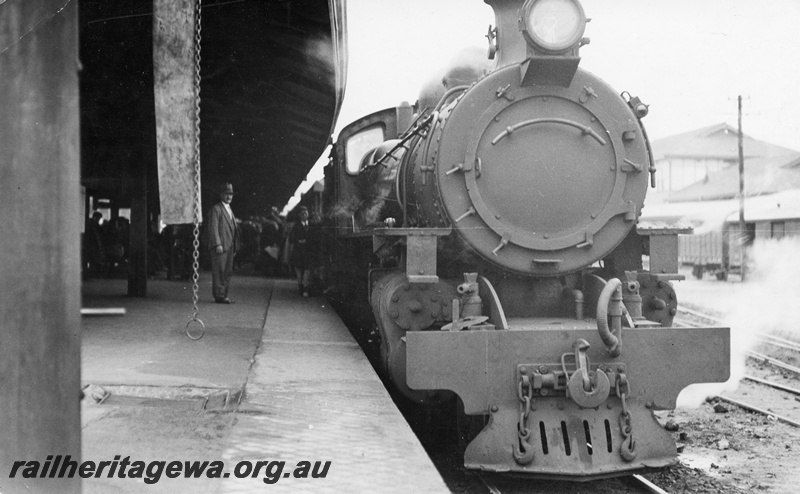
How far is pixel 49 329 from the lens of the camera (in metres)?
2.39

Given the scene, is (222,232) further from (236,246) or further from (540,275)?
(540,275)

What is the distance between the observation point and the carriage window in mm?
8242

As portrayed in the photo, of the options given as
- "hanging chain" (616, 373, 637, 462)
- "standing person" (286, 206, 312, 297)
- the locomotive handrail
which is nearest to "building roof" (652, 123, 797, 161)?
"standing person" (286, 206, 312, 297)

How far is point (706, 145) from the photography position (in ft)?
83.9

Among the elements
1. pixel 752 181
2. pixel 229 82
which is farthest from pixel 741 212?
pixel 229 82

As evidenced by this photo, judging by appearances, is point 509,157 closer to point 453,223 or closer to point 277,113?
point 453,223

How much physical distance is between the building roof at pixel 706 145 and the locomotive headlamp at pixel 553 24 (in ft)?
69.7

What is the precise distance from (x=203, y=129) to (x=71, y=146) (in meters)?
8.63

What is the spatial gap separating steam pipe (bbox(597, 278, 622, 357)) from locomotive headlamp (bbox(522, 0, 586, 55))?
1614 millimetres

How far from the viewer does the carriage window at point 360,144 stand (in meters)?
8.24

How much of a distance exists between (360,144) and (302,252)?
3479 millimetres

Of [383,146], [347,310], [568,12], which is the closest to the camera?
[568,12]

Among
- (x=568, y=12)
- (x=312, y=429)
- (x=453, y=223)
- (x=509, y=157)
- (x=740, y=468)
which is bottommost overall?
(x=740, y=468)

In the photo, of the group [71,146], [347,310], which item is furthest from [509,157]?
[347,310]
